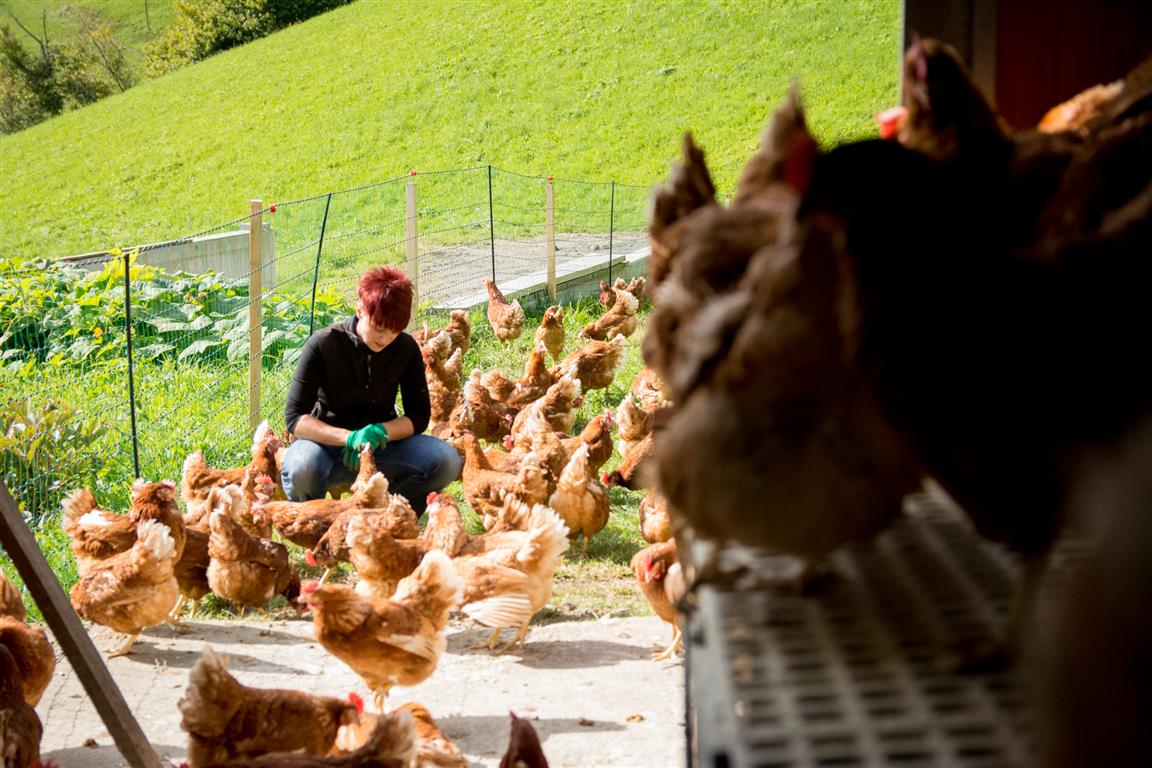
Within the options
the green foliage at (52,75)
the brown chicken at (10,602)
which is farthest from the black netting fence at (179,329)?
the green foliage at (52,75)

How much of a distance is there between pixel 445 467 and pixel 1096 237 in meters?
5.24

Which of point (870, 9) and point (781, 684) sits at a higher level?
point (870, 9)

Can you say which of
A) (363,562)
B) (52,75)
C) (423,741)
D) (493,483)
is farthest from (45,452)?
(52,75)

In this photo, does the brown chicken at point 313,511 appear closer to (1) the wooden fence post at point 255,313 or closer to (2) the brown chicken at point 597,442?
(2) the brown chicken at point 597,442

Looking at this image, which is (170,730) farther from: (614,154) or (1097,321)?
(614,154)

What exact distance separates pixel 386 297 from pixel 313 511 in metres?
1.18

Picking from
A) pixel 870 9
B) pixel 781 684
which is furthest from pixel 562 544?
pixel 870 9

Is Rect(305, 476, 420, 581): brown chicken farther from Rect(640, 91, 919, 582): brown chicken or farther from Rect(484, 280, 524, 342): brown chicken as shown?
Rect(484, 280, 524, 342): brown chicken

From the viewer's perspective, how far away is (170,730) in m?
4.14

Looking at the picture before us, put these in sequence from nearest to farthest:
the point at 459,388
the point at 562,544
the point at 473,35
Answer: the point at 562,544
the point at 459,388
the point at 473,35

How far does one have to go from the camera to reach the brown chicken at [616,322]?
10.1 m

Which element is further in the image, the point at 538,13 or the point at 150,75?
the point at 150,75

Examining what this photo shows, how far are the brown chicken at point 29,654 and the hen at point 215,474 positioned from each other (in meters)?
1.91

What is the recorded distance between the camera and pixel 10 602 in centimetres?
411
